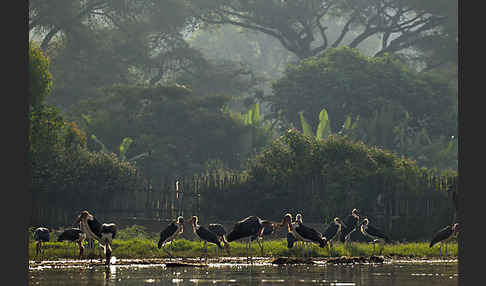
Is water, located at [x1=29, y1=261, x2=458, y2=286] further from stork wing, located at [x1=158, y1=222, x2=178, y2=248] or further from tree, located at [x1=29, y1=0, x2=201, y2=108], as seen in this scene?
tree, located at [x1=29, y1=0, x2=201, y2=108]

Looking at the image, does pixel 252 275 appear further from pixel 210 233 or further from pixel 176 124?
pixel 176 124

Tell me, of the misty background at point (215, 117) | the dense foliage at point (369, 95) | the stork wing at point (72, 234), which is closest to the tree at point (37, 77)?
the misty background at point (215, 117)

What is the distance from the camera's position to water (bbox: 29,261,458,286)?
13609 millimetres

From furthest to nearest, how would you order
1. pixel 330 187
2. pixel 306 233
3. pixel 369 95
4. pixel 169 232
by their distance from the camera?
pixel 369 95 < pixel 330 187 < pixel 169 232 < pixel 306 233

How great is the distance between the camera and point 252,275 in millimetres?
15148

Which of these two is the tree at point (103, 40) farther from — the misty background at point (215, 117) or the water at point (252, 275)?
the water at point (252, 275)

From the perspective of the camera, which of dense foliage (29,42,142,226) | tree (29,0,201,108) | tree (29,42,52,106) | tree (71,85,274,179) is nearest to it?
dense foliage (29,42,142,226)

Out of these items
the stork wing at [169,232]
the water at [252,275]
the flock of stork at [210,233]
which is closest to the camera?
the water at [252,275]

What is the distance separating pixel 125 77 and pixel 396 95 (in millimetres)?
18088

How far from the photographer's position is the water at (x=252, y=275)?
13609mm

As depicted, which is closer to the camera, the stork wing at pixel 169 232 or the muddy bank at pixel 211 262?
the muddy bank at pixel 211 262

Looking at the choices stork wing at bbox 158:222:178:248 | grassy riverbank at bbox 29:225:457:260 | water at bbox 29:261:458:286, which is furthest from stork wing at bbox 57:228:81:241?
water at bbox 29:261:458:286

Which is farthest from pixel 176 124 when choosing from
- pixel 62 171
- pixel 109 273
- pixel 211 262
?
pixel 109 273

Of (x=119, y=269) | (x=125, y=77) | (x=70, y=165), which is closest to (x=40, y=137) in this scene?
(x=70, y=165)
